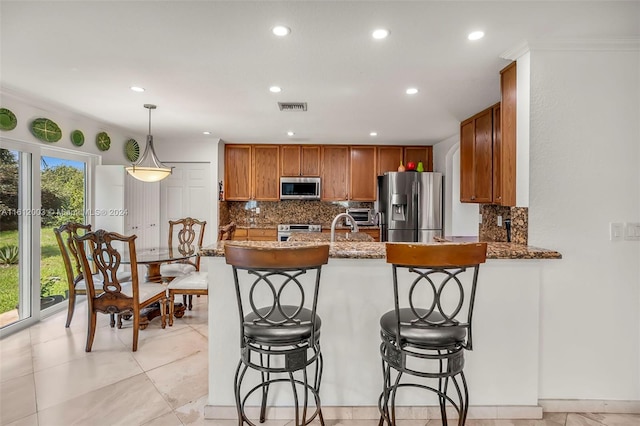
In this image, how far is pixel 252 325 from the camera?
1.59 m

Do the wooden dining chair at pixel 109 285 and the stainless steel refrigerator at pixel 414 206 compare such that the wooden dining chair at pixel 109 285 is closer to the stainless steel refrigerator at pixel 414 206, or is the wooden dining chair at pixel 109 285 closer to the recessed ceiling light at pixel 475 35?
the recessed ceiling light at pixel 475 35

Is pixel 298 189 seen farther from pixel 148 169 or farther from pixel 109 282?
pixel 109 282

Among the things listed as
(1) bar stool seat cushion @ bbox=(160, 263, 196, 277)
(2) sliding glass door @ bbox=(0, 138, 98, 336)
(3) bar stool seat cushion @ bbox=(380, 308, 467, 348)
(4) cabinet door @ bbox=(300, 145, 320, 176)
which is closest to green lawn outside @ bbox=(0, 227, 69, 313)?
(2) sliding glass door @ bbox=(0, 138, 98, 336)

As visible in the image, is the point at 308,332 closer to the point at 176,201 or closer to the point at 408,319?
the point at 408,319

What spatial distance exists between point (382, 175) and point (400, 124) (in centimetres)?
136

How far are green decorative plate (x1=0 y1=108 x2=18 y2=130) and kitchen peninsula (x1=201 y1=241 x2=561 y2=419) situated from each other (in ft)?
8.78

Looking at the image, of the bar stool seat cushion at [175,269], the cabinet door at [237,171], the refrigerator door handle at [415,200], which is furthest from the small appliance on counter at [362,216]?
the bar stool seat cushion at [175,269]

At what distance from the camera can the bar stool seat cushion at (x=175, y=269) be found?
390 cm

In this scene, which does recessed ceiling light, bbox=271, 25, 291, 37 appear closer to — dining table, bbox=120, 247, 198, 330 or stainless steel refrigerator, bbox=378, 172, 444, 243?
dining table, bbox=120, 247, 198, 330

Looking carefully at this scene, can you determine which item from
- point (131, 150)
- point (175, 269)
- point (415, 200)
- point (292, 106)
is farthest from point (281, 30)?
point (131, 150)

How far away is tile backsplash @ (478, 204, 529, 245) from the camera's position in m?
2.12

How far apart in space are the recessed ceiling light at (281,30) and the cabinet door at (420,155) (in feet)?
13.2

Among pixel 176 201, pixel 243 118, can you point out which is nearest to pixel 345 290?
pixel 243 118

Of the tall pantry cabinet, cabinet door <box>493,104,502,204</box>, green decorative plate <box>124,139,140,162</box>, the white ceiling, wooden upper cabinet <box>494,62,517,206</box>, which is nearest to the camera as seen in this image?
the white ceiling
